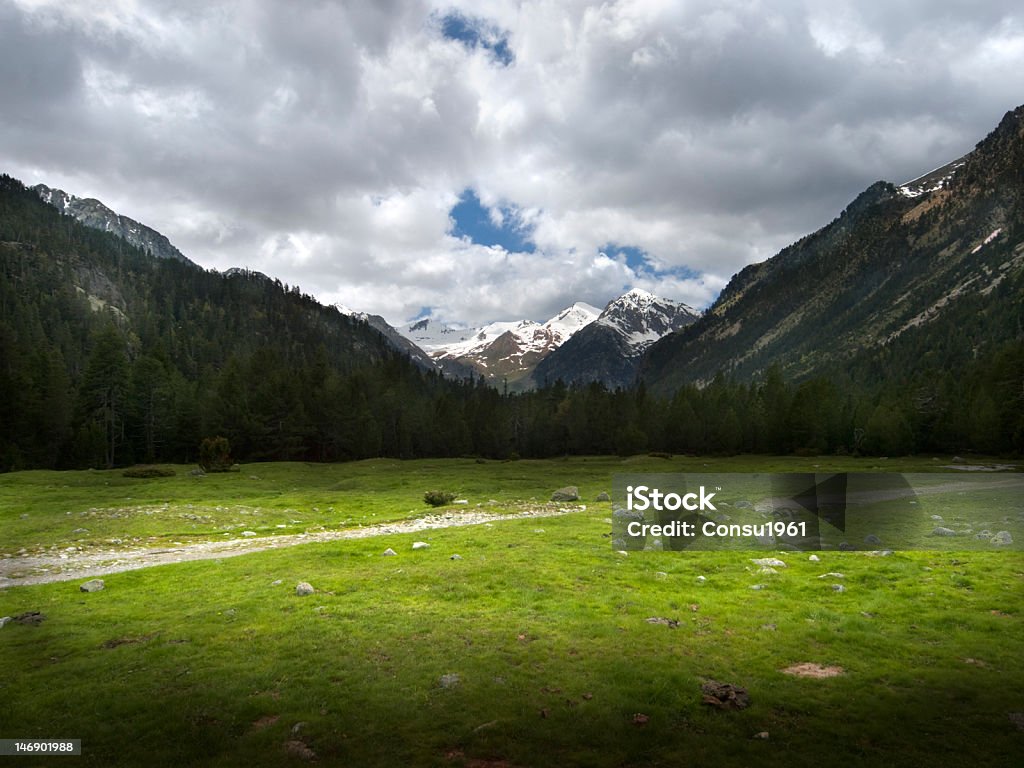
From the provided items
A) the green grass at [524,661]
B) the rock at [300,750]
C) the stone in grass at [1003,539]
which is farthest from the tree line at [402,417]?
the rock at [300,750]

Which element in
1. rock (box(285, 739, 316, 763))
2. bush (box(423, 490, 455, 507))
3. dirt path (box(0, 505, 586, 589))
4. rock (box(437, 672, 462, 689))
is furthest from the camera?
bush (box(423, 490, 455, 507))

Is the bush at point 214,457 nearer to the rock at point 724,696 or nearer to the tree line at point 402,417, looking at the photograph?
the tree line at point 402,417

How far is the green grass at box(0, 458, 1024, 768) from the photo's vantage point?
32.0ft

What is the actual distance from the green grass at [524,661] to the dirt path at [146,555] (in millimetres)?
2523

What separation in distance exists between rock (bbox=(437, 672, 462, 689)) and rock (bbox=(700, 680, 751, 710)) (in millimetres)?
5264

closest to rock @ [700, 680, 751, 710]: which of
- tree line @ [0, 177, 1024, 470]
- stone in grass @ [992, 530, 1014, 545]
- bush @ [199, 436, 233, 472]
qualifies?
stone in grass @ [992, 530, 1014, 545]

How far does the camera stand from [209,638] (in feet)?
47.4

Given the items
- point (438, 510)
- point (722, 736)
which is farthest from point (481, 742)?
point (438, 510)

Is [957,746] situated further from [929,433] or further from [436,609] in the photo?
[929,433]

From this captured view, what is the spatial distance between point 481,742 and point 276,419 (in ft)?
348

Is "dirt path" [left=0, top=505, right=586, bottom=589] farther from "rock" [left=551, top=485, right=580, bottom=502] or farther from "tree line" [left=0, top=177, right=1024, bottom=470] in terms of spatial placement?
"tree line" [left=0, top=177, right=1024, bottom=470]

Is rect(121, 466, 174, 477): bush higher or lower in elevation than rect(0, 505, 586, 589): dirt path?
higher

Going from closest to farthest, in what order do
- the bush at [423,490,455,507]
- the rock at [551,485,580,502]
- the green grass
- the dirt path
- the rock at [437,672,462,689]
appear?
the green grass
the rock at [437,672,462,689]
the dirt path
the bush at [423,490,455,507]
the rock at [551,485,580,502]

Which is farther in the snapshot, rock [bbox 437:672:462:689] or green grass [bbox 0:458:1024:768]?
rock [bbox 437:672:462:689]
